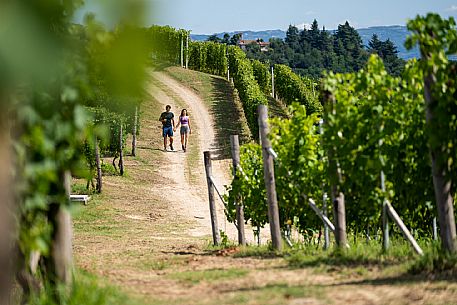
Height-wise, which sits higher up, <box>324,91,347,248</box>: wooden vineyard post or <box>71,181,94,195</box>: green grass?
<box>324,91,347,248</box>: wooden vineyard post

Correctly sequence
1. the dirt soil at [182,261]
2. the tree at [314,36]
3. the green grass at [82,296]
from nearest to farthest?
1. the green grass at [82,296]
2. the dirt soil at [182,261]
3. the tree at [314,36]

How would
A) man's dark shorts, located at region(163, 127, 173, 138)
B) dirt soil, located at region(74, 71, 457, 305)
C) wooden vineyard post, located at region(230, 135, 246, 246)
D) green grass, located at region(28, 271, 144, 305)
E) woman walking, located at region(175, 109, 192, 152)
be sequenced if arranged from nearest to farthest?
1. green grass, located at region(28, 271, 144, 305)
2. dirt soil, located at region(74, 71, 457, 305)
3. wooden vineyard post, located at region(230, 135, 246, 246)
4. woman walking, located at region(175, 109, 192, 152)
5. man's dark shorts, located at region(163, 127, 173, 138)

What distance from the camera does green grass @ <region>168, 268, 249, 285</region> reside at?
6430 millimetres

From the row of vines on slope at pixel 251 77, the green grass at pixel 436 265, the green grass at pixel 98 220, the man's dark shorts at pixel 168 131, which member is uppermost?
the row of vines on slope at pixel 251 77

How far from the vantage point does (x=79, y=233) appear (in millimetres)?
13727

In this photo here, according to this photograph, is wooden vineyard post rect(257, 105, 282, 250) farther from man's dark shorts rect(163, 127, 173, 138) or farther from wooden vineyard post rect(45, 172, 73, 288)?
man's dark shorts rect(163, 127, 173, 138)

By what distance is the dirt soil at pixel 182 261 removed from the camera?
208 inches

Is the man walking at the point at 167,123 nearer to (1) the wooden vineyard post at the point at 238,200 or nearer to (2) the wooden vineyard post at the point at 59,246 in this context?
(1) the wooden vineyard post at the point at 238,200

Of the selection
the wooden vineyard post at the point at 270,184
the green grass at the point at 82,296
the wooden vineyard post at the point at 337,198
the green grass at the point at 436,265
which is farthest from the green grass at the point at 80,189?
the green grass at the point at 82,296

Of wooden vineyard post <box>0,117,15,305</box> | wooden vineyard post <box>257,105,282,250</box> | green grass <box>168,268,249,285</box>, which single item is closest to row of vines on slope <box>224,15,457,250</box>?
wooden vineyard post <box>257,105,282,250</box>

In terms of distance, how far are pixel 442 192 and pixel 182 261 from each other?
2.93m

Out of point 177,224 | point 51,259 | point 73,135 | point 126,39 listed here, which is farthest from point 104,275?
point 177,224

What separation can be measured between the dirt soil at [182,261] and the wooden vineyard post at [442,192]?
1.74ft

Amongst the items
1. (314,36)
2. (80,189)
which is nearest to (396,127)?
(80,189)
